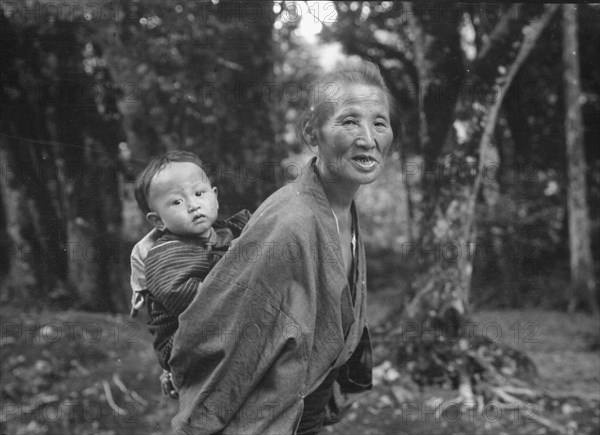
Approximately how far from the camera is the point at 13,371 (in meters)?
3.71

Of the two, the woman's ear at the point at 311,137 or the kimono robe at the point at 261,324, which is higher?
the woman's ear at the point at 311,137

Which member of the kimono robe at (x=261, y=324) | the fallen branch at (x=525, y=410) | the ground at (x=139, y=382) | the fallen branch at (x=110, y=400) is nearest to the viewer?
the kimono robe at (x=261, y=324)

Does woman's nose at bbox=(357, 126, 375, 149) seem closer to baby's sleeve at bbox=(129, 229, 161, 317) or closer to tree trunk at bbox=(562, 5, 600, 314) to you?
baby's sleeve at bbox=(129, 229, 161, 317)

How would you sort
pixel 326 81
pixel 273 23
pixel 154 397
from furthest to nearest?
pixel 154 397, pixel 273 23, pixel 326 81

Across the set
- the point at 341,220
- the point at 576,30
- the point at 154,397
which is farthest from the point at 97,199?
the point at 576,30

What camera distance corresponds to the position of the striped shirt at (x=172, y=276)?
187 centimetres


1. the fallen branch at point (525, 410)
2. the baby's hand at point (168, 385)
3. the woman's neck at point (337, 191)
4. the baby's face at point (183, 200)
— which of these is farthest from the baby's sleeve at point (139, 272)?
the fallen branch at point (525, 410)

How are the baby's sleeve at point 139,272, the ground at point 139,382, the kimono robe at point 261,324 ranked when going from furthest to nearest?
the ground at point 139,382 < the baby's sleeve at point 139,272 < the kimono robe at point 261,324

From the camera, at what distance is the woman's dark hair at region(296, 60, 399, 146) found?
2.03 metres

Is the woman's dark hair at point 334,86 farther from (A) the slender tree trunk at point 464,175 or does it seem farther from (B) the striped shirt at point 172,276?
(A) the slender tree trunk at point 464,175

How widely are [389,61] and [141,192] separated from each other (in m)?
2.07

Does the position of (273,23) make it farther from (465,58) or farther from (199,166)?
(199,166)

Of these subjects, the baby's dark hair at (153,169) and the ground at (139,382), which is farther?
the ground at (139,382)

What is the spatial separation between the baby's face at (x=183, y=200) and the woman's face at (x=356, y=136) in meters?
0.41
